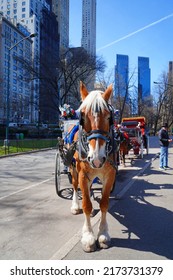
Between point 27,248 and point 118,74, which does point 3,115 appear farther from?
point 27,248

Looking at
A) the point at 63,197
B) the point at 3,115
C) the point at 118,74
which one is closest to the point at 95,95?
the point at 63,197

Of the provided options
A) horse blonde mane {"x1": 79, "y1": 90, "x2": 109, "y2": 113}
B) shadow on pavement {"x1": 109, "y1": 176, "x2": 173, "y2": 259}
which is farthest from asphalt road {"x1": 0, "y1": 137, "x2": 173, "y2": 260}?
horse blonde mane {"x1": 79, "y1": 90, "x2": 109, "y2": 113}

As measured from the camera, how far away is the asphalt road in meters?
4.07

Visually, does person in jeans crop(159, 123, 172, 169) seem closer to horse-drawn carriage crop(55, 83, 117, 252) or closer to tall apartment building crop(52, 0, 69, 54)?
horse-drawn carriage crop(55, 83, 117, 252)

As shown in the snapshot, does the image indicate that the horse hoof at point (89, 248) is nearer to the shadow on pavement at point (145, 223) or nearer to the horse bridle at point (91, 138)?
the shadow on pavement at point (145, 223)

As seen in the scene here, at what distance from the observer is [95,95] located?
13.9 feet

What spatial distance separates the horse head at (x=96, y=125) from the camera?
3.82m

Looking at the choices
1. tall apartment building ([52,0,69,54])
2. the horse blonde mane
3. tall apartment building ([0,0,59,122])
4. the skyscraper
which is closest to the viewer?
the horse blonde mane

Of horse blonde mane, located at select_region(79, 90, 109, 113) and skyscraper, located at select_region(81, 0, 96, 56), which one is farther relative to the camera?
skyscraper, located at select_region(81, 0, 96, 56)

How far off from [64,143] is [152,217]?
2.74m

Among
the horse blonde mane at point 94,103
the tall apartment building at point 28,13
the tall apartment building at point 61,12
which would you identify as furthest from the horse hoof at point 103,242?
the tall apartment building at point 61,12

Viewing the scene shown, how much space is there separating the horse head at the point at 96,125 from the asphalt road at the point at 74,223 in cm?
135

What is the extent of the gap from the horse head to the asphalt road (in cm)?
135
